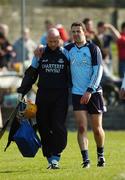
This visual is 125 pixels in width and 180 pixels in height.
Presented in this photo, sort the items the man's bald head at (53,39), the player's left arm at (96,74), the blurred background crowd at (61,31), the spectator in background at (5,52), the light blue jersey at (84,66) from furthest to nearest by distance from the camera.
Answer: the spectator in background at (5,52), the blurred background crowd at (61,31), the man's bald head at (53,39), the light blue jersey at (84,66), the player's left arm at (96,74)

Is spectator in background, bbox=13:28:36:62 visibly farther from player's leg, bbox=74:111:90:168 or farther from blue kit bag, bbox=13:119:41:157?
player's leg, bbox=74:111:90:168

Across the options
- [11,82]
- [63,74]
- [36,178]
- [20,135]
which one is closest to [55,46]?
[63,74]

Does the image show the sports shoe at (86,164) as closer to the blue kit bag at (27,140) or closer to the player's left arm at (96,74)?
the blue kit bag at (27,140)

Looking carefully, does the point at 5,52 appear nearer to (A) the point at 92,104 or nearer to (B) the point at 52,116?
(B) the point at 52,116

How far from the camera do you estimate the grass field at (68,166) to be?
12742 millimetres

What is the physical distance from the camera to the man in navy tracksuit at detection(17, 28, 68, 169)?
46.0ft

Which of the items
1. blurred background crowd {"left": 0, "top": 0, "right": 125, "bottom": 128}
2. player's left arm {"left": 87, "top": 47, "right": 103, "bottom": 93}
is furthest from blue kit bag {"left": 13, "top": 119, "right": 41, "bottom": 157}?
blurred background crowd {"left": 0, "top": 0, "right": 125, "bottom": 128}

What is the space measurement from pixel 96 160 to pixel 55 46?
2194 millimetres

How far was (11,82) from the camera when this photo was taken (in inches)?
903

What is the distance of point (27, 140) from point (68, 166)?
759mm

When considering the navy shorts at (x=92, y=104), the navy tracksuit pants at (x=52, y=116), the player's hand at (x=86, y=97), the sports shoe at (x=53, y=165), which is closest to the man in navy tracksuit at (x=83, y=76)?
the navy shorts at (x=92, y=104)

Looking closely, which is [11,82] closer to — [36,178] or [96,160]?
[96,160]

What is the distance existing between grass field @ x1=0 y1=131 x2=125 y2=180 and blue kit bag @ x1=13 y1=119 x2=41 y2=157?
267mm

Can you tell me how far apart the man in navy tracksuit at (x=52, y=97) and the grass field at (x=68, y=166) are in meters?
0.37
